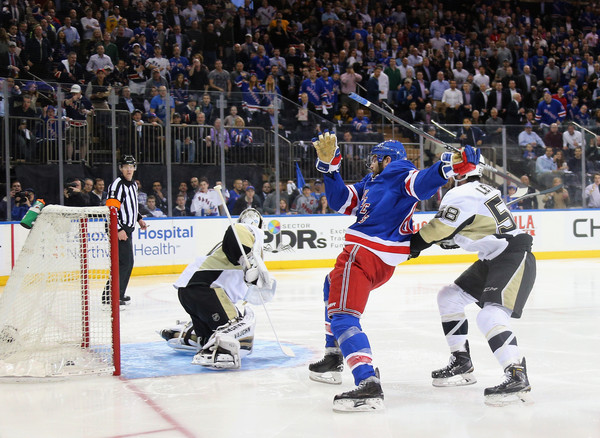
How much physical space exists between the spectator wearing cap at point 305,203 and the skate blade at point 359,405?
313 inches

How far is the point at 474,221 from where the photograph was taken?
392 cm

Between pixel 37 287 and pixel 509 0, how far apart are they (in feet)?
58.7

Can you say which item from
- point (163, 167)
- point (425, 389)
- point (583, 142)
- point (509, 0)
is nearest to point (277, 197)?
point (163, 167)

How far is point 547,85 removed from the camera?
1609cm

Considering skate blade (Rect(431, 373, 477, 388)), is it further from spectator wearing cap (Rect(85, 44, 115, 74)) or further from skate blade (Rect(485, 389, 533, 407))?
spectator wearing cap (Rect(85, 44, 115, 74))

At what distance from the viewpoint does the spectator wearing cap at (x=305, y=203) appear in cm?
1152

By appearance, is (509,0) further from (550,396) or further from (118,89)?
(550,396)

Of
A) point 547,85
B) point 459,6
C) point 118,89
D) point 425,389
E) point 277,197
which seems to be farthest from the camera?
point 459,6

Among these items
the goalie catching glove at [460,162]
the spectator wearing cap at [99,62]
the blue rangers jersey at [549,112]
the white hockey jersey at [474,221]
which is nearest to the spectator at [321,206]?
the spectator wearing cap at [99,62]

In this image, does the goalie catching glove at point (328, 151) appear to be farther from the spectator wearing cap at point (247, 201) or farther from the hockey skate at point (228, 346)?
the spectator wearing cap at point (247, 201)

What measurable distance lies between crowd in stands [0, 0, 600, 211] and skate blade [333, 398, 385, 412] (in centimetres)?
739

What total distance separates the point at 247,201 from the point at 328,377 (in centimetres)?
694

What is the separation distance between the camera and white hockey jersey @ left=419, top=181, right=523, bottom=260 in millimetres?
3859

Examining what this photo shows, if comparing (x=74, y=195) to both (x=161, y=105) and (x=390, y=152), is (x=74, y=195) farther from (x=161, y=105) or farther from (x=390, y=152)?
(x=390, y=152)
